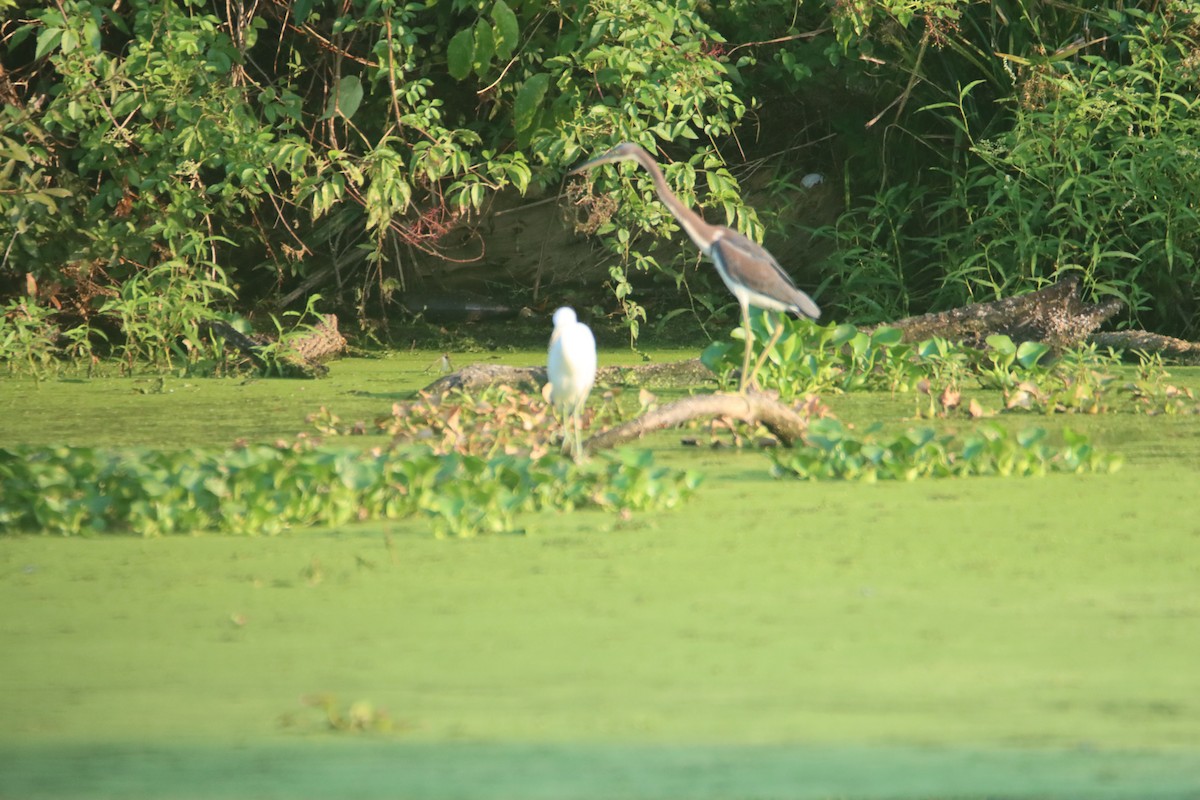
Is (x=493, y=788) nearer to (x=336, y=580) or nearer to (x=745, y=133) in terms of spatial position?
(x=336, y=580)

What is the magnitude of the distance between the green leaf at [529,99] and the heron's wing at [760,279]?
187 centimetres

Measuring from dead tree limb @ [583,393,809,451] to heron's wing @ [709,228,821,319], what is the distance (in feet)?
1.64

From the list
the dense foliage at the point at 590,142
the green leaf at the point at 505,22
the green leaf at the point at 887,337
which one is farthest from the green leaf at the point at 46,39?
the green leaf at the point at 887,337

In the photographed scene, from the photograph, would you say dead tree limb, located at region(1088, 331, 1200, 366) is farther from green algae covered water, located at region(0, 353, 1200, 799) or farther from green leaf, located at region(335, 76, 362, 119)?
green leaf, located at region(335, 76, 362, 119)

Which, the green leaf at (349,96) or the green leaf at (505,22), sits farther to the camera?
the green leaf at (349,96)

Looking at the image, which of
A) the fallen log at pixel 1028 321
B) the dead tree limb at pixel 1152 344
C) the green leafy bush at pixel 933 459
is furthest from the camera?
the dead tree limb at pixel 1152 344

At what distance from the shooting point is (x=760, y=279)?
461 centimetres

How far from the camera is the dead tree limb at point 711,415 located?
3.98 m

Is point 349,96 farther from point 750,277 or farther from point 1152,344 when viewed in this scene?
point 1152,344

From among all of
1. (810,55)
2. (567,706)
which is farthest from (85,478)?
(810,55)

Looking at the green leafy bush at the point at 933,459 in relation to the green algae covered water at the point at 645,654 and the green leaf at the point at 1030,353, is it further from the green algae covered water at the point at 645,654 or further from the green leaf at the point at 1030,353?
the green leaf at the point at 1030,353

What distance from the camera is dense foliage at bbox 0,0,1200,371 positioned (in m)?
6.27

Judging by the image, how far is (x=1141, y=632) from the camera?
97.0 inches

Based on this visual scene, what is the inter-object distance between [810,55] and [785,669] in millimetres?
5529
